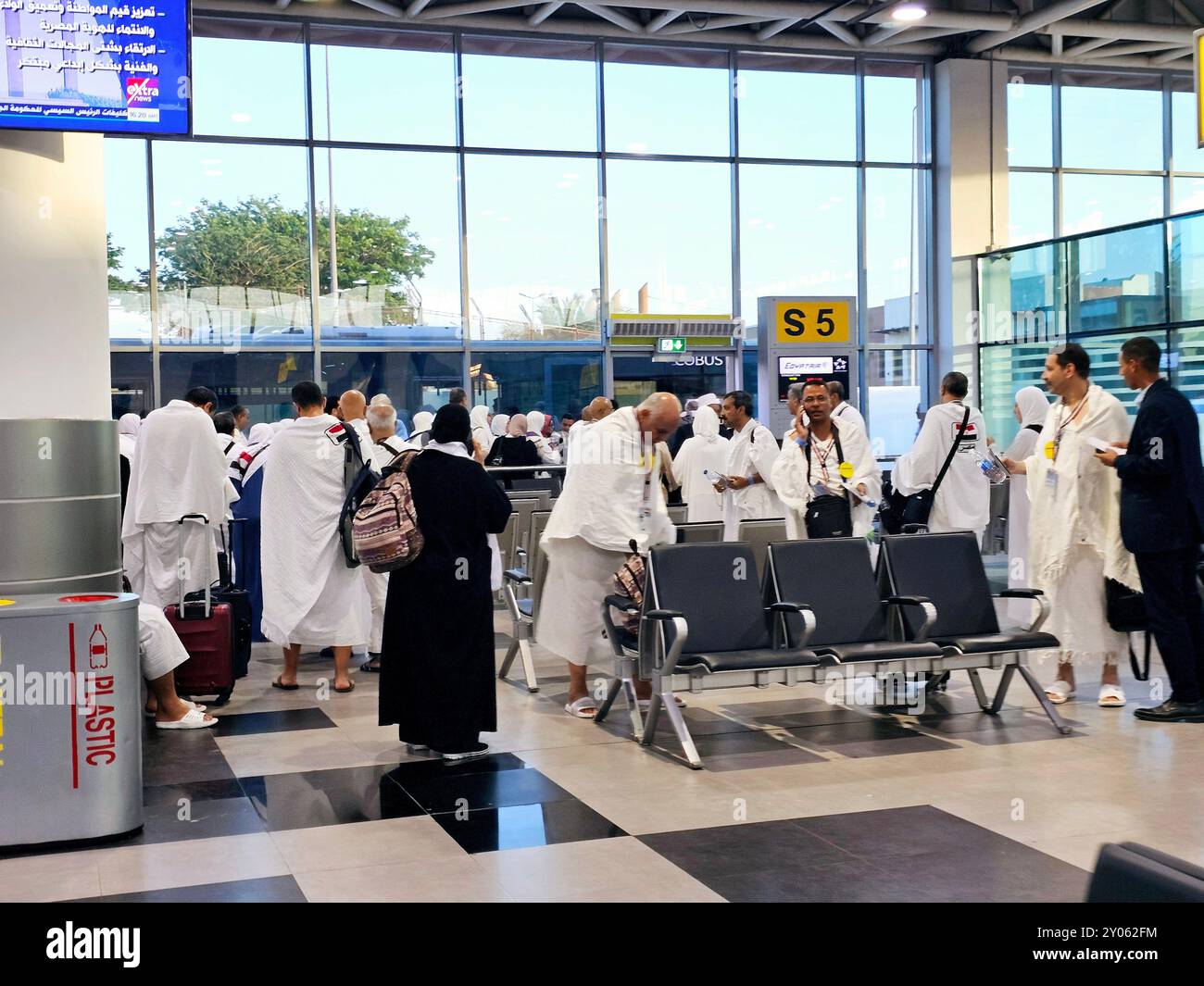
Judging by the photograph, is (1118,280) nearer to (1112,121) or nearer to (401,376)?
(1112,121)

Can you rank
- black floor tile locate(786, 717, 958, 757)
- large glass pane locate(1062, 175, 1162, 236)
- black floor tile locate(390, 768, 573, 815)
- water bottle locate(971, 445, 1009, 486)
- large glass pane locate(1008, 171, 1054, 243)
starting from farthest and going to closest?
1. large glass pane locate(1062, 175, 1162, 236)
2. large glass pane locate(1008, 171, 1054, 243)
3. water bottle locate(971, 445, 1009, 486)
4. black floor tile locate(786, 717, 958, 757)
5. black floor tile locate(390, 768, 573, 815)

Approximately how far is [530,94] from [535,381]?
12.8ft

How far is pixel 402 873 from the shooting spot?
4.16 m

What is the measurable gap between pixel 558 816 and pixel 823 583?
6.91 ft

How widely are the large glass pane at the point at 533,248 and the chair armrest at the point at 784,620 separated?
11753 millimetres

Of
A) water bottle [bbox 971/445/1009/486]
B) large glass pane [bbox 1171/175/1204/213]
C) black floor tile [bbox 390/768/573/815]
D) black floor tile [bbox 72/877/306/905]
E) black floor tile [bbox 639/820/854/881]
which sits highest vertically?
large glass pane [bbox 1171/175/1204/213]

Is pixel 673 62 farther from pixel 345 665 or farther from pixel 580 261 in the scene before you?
pixel 345 665

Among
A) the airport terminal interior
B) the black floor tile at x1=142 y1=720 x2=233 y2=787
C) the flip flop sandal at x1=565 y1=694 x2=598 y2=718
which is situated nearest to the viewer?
the airport terminal interior

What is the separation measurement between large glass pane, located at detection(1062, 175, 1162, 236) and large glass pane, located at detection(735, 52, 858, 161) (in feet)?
12.0

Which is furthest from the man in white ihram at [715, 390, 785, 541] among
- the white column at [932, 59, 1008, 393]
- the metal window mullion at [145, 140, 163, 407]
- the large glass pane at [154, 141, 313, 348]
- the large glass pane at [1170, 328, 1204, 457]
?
the white column at [932, 59, 1008, 393]

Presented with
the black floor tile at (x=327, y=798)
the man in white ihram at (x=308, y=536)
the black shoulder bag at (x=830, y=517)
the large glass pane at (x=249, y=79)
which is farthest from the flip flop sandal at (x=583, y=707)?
the large glass pane at (x=249, y=79)

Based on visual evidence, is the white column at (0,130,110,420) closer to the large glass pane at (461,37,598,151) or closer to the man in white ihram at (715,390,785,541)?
the man in white ihram at (715,390,785,541)

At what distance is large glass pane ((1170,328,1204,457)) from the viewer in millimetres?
12195
